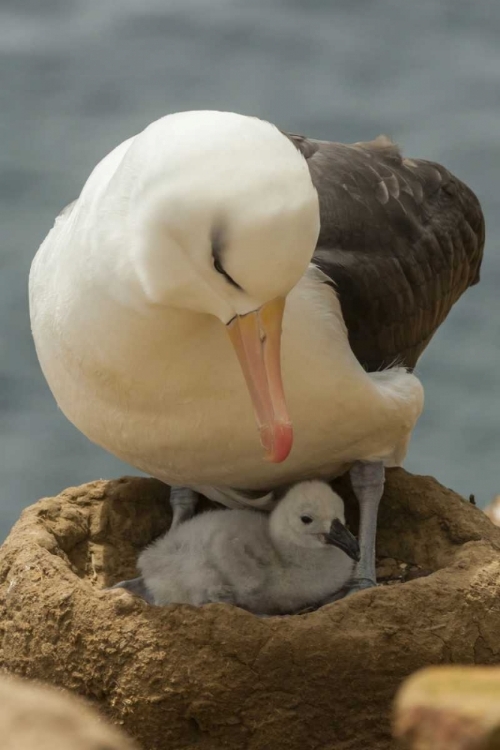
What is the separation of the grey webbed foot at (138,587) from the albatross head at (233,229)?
0.96m

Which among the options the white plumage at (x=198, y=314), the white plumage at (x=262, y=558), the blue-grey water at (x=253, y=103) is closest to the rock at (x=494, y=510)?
the blue-grey water at (x=253, y=103)

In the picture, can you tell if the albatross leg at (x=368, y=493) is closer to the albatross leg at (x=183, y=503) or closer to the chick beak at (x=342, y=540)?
the chick beak at (x=342, y=540)

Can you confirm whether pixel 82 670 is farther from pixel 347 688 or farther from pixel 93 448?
pixel 93 448

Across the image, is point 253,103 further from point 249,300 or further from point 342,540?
point 249,300

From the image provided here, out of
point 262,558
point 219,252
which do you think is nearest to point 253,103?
point 262,558

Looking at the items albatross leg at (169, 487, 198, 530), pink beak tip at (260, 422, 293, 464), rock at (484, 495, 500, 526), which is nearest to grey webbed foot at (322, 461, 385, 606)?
albatross leg at (169, 487, 198, 530)

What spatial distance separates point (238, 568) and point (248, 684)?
53 cm

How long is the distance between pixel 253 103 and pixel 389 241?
460 centimetres

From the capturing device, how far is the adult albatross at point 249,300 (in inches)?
154

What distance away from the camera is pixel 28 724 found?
216cm

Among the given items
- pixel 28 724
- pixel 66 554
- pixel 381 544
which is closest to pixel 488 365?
pixel 381 544

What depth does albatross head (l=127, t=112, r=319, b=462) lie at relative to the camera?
3.82 meters

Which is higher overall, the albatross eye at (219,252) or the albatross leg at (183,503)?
the albatross eye at (219,252)

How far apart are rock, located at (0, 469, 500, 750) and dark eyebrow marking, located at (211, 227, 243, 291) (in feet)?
3.48
